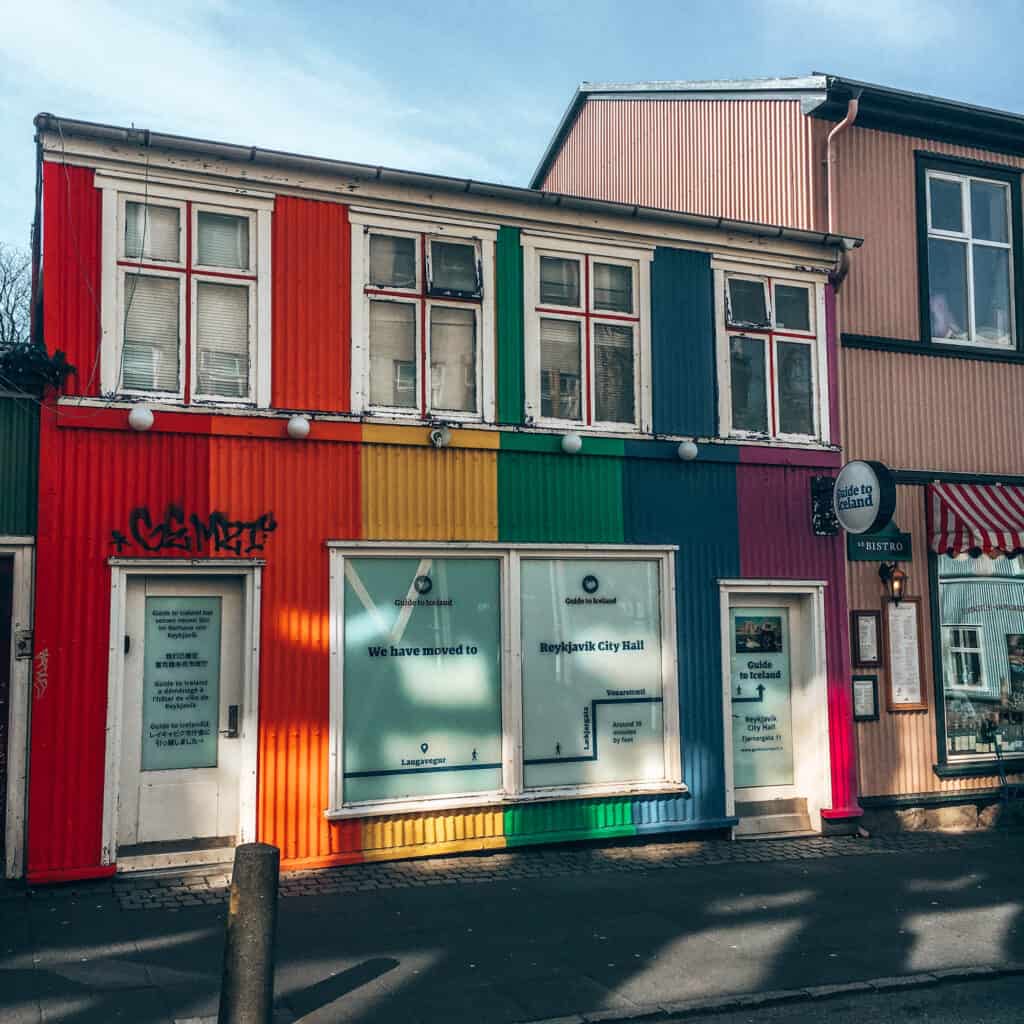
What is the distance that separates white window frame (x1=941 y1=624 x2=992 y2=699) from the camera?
12.1 metres

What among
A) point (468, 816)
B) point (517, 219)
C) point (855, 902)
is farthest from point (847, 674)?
point (517, 219)

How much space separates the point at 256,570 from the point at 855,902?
5288 mm

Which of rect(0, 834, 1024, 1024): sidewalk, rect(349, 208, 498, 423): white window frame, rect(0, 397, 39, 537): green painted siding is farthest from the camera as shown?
rect(349, 208, 498, 423): white window frame

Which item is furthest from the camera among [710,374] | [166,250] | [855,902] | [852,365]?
[852,365]

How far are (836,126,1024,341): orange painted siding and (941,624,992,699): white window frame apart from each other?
10.3ft

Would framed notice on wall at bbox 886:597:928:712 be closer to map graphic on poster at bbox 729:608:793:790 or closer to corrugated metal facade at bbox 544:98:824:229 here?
map graphic on poster at bbox 729:608:793:790

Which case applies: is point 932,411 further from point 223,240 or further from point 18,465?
point 18,465

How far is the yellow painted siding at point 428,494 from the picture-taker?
977 centimetres

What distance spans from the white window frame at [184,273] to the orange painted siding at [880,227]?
20.0ft

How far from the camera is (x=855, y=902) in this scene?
28.7 ft

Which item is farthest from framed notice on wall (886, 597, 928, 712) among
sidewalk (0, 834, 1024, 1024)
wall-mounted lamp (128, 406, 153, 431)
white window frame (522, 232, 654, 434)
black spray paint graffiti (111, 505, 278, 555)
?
wall-mounted lamp (128, 406, 153, 431)

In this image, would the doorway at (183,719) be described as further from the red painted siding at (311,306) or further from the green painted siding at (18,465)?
the red painted siding at (311,306)

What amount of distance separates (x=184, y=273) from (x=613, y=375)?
400 centimetres

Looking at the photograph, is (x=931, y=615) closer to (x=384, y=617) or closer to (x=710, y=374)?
(x=710, y=374)
